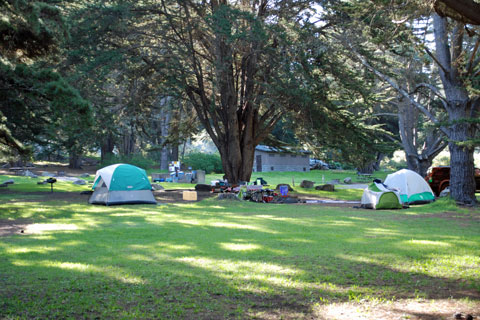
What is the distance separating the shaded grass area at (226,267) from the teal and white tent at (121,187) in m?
6.09

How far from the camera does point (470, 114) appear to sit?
18.6 m

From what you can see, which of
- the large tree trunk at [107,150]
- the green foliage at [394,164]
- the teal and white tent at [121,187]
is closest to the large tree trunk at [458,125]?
the teal and white tent at [121,187]

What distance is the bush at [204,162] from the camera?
52.6m

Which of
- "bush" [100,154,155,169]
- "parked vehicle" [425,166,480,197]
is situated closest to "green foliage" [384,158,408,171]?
"bush" [100,154,155,169]

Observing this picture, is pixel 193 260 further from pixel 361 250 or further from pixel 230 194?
pixel 230 194

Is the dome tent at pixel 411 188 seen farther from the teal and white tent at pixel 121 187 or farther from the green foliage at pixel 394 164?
the green foliage at pixel 394 164

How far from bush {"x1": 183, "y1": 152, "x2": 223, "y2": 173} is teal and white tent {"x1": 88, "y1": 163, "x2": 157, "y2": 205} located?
3227 centimetres

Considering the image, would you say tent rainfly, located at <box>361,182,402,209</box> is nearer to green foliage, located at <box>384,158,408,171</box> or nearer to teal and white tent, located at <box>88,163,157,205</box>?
teal and white tent, located at <box>88,163,157,205</box>

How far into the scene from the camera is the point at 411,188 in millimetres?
20578

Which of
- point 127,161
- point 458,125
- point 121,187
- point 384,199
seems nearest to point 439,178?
point 458,125

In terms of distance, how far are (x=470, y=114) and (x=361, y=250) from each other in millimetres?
13014

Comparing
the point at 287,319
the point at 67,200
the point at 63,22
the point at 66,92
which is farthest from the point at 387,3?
the point at 67,200

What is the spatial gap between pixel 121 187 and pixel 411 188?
12910 millimetres

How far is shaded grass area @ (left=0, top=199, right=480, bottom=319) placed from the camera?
5.26 metres
